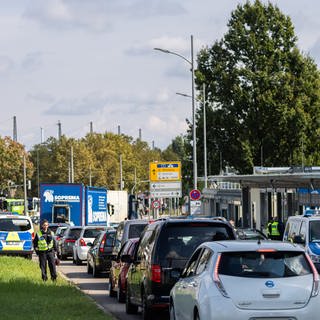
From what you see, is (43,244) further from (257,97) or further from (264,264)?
(257,97)

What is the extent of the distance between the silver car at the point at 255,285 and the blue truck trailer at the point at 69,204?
51.3 metres

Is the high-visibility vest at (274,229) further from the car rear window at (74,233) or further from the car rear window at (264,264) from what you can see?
the car rear window at (264,264)

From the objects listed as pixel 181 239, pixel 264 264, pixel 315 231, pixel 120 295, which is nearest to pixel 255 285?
pixel 264 264

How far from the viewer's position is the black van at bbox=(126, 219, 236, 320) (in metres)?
17.8

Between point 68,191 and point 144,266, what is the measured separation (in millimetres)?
46704

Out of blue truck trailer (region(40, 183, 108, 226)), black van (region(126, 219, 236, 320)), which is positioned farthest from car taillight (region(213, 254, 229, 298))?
blue truck trailer (region(40, 183, 108, 226))

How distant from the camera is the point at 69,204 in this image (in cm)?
6562

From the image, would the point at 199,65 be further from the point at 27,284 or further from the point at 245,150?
the point at 27,284

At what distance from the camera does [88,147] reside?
134 meters

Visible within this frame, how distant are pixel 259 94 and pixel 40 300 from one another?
5427 cm

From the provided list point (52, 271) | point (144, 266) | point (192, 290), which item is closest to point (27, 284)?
point (52, 271)

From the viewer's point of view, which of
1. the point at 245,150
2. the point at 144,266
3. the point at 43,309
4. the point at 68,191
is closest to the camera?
the point at 144,266

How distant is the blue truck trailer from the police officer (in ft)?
116

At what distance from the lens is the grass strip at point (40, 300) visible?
19.3 meters
